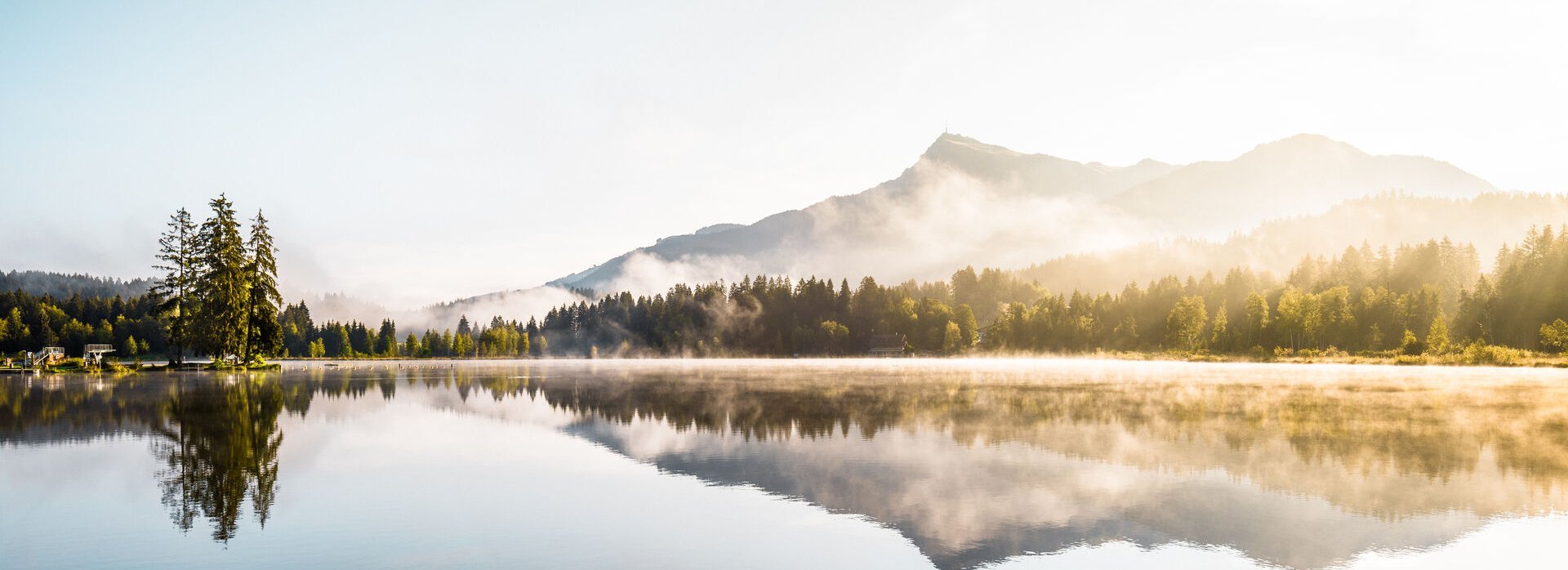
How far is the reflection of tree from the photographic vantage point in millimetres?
18422

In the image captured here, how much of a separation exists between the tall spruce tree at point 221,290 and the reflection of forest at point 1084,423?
19.5 m

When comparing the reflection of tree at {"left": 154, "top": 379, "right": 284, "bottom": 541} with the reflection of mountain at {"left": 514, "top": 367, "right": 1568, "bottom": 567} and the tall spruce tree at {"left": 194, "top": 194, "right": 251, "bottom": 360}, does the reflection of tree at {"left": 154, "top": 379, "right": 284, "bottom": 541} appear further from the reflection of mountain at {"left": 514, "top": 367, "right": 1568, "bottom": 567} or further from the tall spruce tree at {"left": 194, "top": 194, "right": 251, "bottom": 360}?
the tall spruce tree at {"left": 194, "top": 194, "right": 251, "bottom": 360}

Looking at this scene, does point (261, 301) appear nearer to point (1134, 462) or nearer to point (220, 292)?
point (220, 292)

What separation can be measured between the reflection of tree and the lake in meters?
0.14

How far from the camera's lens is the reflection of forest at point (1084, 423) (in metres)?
21.6

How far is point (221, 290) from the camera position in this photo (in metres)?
89.5

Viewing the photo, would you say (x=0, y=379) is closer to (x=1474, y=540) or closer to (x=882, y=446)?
(x=882, y=446)

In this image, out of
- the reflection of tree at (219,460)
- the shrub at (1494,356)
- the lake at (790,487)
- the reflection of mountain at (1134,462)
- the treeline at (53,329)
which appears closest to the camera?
the lake at (790,487)

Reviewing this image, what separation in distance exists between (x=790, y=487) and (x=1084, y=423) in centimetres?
1895

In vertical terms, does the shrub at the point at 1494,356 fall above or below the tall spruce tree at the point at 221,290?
below

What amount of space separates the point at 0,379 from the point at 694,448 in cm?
Result: 8050

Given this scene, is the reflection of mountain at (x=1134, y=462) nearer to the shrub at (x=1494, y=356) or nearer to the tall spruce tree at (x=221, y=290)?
the tall spruce tree at (x=221, y=290)

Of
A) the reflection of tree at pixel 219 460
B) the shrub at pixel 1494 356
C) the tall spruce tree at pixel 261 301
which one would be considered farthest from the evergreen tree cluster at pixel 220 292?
the shrub at pixel 1494 356

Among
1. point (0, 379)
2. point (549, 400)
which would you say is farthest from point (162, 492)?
point (0, 379)
